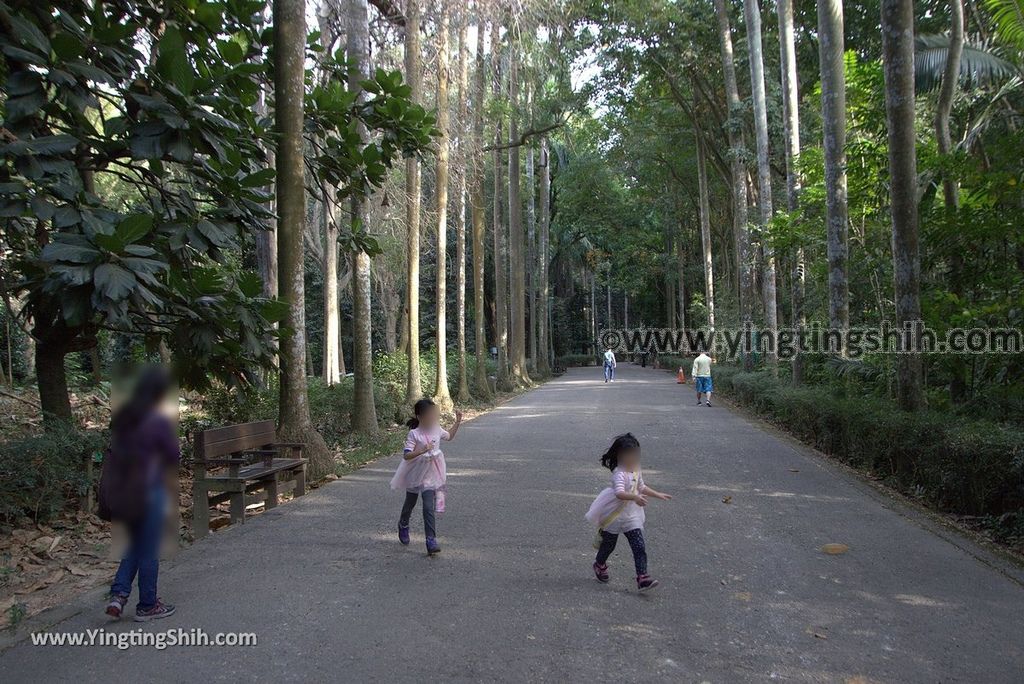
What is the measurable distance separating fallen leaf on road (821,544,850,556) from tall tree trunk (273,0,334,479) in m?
6.34

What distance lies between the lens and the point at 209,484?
6984 millimetres

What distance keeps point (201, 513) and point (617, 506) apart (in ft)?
13.5

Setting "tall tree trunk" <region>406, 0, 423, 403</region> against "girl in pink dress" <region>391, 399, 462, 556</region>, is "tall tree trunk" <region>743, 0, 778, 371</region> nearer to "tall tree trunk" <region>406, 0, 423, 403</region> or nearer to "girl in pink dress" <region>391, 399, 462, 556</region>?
"tall tree trunk" <region>406, 0, 423, 403</region>

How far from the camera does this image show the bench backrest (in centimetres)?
691

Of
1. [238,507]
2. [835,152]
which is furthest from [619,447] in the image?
[835,152]

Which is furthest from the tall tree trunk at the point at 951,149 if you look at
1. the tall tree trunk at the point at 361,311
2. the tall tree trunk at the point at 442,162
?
the tall tree trunk at the point at 442,162

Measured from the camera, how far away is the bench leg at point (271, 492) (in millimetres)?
8141

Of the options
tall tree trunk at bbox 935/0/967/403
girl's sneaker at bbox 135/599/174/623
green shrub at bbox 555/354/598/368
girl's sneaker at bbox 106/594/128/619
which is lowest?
green shrub at bbox 555/354/598/368

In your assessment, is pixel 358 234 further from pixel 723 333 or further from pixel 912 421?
pixel 723 333

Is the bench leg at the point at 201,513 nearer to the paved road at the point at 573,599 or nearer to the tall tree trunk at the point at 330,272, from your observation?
the paved road at the point at 573,599

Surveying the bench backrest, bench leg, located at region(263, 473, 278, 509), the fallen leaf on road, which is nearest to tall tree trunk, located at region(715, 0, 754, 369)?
the fallen leaf on road

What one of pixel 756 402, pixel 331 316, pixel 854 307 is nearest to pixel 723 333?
pixel 756 402

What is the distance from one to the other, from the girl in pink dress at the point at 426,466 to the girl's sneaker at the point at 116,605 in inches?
84.9

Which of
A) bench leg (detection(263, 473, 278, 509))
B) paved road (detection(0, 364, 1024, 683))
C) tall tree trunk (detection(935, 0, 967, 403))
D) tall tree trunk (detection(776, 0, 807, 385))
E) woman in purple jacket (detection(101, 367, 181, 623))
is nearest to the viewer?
woman in purple jacket (detection(101, 367, 181, 623))
